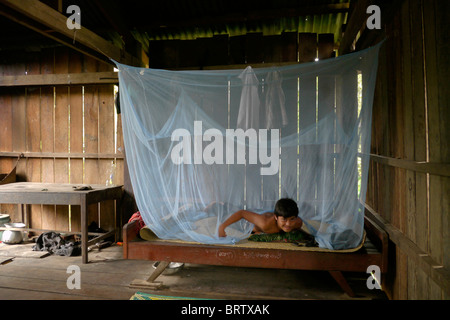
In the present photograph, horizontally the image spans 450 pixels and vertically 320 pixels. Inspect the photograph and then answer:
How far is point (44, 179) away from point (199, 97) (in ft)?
10.7

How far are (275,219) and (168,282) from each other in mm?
1272

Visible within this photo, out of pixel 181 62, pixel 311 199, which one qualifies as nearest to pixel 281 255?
pixel 311 199

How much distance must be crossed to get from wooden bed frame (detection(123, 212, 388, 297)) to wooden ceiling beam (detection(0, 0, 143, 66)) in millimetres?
2055

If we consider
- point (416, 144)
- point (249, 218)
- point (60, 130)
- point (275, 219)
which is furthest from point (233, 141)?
point (60, 130)

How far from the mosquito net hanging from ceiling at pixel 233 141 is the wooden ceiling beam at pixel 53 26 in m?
0.62

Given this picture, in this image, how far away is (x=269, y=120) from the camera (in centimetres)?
284

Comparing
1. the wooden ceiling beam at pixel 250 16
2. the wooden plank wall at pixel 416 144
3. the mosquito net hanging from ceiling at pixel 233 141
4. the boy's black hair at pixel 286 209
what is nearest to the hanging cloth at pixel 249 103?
the mosquito net hanging from ceiling at pixel 233 141

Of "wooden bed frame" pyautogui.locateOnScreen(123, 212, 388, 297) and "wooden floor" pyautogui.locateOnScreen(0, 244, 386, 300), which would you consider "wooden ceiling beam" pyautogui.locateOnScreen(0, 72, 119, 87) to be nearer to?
"wooden bed frame" pyautogui.locateOnScreen(123, 212, 388, 297)

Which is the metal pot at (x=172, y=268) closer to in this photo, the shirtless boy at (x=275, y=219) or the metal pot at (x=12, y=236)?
the shirtless boy at (x=275, y=219)

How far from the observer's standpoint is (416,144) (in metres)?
1.83

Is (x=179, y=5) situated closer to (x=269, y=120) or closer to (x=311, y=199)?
(x=269, y=120)

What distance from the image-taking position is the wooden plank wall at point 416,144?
57.5 inches

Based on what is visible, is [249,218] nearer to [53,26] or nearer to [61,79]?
[53,26]

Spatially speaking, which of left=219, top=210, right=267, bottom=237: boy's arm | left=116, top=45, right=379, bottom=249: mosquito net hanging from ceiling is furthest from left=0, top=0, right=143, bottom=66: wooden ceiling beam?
left=219, top=210, right=267, bottom=237: boy's arm
